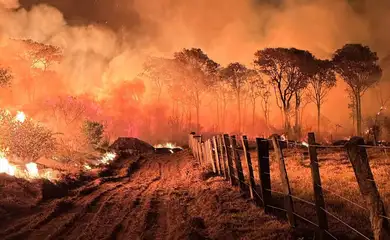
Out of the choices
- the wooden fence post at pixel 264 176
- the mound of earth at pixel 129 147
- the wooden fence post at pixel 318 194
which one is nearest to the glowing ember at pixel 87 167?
the mound of earth at pixel 129 147

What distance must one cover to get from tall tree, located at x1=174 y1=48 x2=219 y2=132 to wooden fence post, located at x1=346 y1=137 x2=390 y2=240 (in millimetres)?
51478

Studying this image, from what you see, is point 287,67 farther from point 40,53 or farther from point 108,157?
point 40,53

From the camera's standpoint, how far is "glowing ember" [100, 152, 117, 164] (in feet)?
109

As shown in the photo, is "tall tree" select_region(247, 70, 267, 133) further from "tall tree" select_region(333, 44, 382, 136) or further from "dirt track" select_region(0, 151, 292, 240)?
"dirt track" select_region(0, 151, 292, 240)

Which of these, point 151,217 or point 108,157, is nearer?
point 151,217

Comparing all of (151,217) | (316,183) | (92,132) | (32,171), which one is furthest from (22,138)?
(316,183)

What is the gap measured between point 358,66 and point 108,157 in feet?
103

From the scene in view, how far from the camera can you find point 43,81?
67250 mm

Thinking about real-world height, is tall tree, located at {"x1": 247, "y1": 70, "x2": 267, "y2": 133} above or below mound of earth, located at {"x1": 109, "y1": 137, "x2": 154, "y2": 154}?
above

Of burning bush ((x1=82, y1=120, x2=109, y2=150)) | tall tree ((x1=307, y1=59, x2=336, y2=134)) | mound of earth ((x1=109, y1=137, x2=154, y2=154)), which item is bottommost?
mound of earth ((x1=109, y1=137, x2=154, y2=154))

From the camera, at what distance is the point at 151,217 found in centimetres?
1192

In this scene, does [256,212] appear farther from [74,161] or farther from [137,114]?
[137,114]

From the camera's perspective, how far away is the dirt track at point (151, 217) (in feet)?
31.6

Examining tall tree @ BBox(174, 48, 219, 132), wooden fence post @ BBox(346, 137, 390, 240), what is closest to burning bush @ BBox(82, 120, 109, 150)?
tall tree @ BBox(174, 48, 219, 132)
